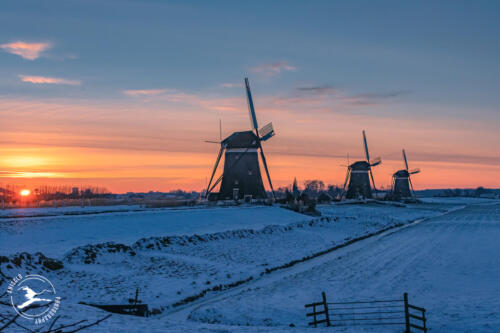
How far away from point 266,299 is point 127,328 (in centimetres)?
835

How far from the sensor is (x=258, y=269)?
31.3m

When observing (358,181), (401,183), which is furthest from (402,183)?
(358,181)

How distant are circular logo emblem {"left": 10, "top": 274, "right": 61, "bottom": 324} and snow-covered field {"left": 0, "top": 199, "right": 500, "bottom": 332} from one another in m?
0.55

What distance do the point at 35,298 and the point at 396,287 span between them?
58.7 feet

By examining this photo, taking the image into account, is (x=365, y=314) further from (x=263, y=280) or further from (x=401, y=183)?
(x=401, y=183)

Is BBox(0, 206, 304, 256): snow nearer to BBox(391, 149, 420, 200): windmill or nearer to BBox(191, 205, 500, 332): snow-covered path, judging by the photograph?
BBox(191, 205, 500, 332): snow-covered path

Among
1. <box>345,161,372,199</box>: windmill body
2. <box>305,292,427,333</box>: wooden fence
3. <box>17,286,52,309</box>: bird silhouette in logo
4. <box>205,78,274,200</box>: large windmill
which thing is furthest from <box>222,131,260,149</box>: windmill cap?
<box>345,161,372,199</box>: windmill body

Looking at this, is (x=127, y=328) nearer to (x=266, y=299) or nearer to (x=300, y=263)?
(x=266, y=299)

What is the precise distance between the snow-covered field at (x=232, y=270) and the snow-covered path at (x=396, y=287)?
0.06 meters

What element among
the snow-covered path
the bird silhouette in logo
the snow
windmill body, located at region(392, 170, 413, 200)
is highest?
windmill body, located at region(392, 170, 413, 200)

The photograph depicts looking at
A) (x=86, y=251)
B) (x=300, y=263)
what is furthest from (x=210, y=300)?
(x=300, y=263)

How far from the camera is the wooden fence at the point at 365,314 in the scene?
18.9 m

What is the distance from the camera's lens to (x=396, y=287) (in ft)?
80.9

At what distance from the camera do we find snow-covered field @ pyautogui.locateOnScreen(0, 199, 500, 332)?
19812mm
